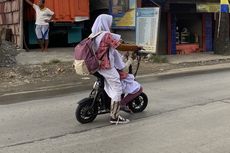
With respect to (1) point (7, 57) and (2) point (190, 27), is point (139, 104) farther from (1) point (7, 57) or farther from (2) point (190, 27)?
(2) point (190, 27)

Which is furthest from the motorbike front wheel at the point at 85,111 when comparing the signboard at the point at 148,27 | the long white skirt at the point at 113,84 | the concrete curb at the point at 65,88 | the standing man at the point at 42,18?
the standing man at the point at 42,18

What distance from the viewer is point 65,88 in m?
12.1

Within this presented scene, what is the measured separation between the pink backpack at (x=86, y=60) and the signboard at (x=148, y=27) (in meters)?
10.1

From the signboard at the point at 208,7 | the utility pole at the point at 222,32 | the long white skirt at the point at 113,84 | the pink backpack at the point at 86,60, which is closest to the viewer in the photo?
the pink backpack at the point at 86,60

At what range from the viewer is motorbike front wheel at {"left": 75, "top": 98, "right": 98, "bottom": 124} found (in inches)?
299

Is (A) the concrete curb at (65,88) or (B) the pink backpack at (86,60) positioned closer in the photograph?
(B) the pink backpack at (86,60)

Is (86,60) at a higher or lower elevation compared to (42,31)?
lower

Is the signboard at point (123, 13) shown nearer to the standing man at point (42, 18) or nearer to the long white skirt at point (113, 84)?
the standing man at point (42, 18)

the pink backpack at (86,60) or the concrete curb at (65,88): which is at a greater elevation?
the pink backpack at (86,60)

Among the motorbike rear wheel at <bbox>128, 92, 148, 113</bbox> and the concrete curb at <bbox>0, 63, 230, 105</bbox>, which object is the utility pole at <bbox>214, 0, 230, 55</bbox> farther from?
the motorbike rear wheel at <bbox>128, 92, 148, 113</bbox>

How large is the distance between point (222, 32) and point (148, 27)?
3693 millimetres

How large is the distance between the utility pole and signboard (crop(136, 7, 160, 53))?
3.36 metres

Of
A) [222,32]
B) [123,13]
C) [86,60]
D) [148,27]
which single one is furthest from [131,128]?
[222,32]

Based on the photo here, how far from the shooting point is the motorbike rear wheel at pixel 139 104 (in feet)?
27.3
